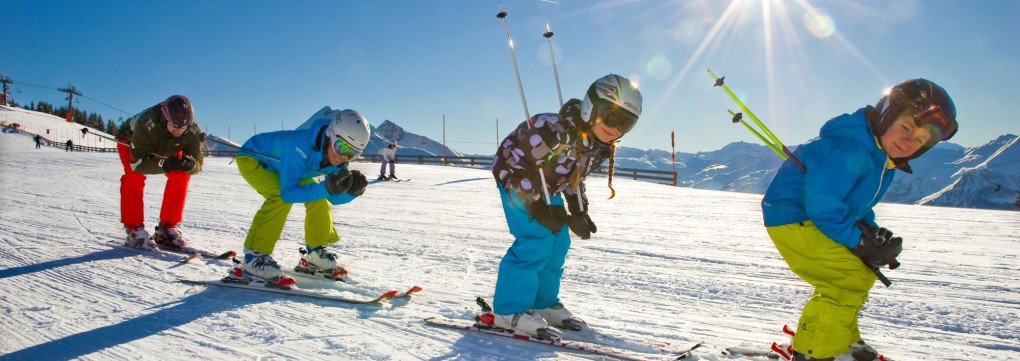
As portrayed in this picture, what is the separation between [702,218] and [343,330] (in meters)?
7.80

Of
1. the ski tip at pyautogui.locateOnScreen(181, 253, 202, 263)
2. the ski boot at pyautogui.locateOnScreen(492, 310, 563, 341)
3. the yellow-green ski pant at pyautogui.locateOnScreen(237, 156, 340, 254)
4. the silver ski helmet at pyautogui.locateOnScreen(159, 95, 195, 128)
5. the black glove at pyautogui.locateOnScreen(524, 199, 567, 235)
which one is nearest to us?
the black glove at pyautogui.locateOnScreen(524, 199, 567, 235)

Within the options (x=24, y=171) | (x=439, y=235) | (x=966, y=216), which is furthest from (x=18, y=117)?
(x=966, y=216)

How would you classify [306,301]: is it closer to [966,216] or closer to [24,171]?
[966,216]

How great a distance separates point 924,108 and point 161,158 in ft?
22.4

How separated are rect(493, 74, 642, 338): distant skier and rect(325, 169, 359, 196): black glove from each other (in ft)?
4.26

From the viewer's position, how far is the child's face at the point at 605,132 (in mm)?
3236

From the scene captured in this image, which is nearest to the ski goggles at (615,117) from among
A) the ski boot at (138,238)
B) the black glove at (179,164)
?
the black glove at (179,164)

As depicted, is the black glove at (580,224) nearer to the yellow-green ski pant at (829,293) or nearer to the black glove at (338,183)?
the yellow-green ski pant at (829,293)

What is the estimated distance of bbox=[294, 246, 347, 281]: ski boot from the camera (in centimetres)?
504

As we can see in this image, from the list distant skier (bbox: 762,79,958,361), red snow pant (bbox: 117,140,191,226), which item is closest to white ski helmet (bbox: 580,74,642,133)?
distant skier (bbox: 762,79,958,361)

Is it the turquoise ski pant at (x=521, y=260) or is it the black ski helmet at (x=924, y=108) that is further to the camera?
the turquoise ski pant at (x=521, y=260)

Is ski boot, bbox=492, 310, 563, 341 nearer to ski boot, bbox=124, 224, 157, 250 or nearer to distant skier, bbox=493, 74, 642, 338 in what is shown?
distant skier, bbox=493, 74, 642, 338

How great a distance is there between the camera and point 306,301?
13.7 ft

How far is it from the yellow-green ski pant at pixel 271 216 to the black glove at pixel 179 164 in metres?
1.61
